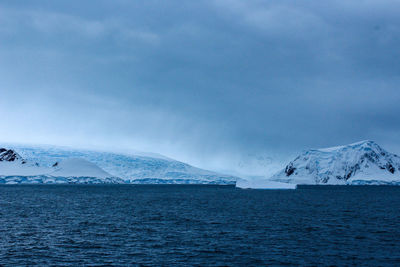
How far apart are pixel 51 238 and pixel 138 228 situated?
37.0ft

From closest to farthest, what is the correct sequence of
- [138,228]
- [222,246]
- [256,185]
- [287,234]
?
[222,246] → [287,234] → [138,228] → [256,185]

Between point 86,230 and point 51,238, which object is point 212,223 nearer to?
point 86,230

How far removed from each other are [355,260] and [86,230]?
98.6 feet

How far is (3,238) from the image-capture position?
41094 mm

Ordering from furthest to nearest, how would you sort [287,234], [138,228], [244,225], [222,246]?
[244,225] → [138,228] → [287,234] → [222,246]

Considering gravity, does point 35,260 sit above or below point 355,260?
below

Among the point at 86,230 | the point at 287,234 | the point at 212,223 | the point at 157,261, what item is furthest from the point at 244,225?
the point at 157,261

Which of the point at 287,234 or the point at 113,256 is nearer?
the point at 113,256

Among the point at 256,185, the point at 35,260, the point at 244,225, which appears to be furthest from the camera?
the point at 256,185

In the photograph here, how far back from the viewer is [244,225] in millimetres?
53625

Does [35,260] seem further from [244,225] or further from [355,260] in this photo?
[244,225]

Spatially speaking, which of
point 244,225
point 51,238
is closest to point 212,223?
point 244,225

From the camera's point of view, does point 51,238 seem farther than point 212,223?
No

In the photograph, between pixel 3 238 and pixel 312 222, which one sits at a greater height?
pixel 312 222
